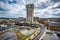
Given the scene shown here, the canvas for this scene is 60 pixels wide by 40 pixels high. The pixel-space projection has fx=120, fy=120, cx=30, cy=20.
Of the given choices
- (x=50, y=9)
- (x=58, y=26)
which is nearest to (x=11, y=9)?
(x=50, y=9)

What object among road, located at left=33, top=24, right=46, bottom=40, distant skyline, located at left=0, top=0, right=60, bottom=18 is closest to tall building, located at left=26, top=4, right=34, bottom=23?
distant skyline, located at left=0, top=0, right=60, bottom=18

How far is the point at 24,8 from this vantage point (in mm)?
4234

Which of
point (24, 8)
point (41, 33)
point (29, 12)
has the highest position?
point (24, 8)

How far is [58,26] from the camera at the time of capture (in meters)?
4.17

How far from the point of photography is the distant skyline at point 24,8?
4.22 m

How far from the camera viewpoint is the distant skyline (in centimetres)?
422

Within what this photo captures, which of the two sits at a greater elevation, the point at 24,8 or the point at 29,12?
the point at 24,8

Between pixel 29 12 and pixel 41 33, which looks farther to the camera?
pixel 29 12

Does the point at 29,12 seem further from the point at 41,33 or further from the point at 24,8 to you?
the point at 41,33

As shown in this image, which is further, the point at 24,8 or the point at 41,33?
the point at 24,8

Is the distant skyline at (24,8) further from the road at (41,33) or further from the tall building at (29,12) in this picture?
the road at (41,33)

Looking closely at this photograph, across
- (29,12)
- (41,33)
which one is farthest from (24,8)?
(41,33)

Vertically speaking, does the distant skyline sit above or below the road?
above

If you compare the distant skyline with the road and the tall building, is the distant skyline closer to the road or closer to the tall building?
the tall building
